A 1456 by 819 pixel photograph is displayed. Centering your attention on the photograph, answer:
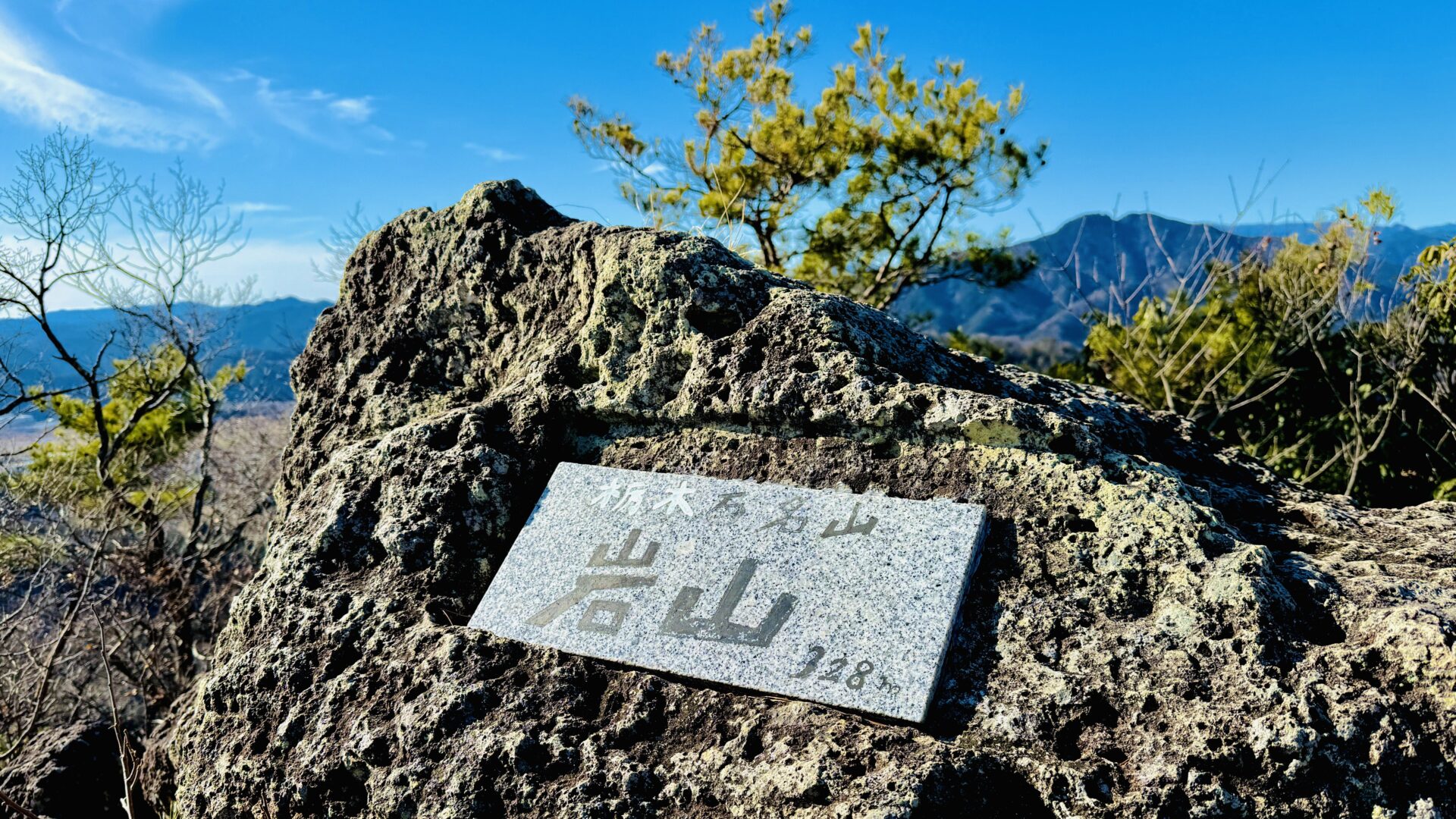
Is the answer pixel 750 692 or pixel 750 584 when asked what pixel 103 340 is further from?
pixel 750 692

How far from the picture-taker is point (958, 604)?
9.37ft

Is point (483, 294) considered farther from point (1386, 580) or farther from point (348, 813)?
point (1386, 580)

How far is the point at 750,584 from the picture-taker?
307 centimetres

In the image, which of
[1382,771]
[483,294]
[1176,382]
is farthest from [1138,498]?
[1176,382]

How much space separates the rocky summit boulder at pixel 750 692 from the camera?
7.98 feet

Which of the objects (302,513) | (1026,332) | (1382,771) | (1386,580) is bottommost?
(302,513)

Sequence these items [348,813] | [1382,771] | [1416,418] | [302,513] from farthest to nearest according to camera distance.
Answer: [1416,418] → [302,513] → [348,813] → [1382,771]

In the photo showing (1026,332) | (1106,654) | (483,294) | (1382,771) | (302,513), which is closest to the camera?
(1382,771)

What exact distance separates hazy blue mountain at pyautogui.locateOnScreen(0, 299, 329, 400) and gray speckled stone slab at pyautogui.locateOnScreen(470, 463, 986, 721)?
258 cm

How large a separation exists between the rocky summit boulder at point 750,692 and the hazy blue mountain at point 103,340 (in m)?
1.79

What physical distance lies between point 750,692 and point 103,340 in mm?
8277

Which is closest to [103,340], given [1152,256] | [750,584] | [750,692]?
[750,584]

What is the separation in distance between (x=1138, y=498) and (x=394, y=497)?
2.79 m

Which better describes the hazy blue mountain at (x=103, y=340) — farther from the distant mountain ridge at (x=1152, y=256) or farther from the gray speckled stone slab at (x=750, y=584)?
the distant mountain ridge at (x=1152, y=256)
